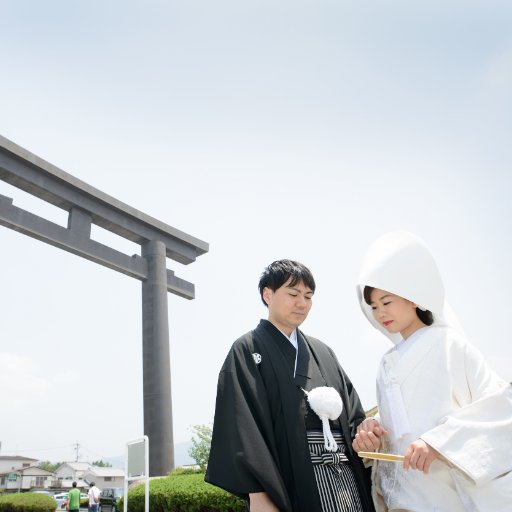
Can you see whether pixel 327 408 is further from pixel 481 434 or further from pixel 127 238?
pixel 127 238

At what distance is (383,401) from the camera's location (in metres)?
2.07

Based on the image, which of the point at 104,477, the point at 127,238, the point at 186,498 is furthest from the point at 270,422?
the point at 104,477

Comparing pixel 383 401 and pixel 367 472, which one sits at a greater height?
pixel 383 401

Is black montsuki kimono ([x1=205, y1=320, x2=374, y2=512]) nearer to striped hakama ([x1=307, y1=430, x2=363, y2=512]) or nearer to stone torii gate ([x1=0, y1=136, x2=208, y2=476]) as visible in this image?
striped hakama ([x1=307, y1=430, x2=363, y2=512])

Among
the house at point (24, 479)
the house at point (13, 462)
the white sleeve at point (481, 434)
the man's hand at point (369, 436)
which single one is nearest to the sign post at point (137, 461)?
the man's hand at point (369, 436)

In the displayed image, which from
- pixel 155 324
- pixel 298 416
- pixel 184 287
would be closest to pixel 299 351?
pixel 298 416

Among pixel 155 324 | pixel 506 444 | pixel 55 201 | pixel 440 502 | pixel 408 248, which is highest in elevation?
pixel 55 201

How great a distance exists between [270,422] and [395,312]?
2.28 ft

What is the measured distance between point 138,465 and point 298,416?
188 inches

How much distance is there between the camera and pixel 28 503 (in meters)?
14.1

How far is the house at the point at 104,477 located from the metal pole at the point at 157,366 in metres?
40.2

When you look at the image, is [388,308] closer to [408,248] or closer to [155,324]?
[408,248]

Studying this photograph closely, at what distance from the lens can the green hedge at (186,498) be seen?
5.50m

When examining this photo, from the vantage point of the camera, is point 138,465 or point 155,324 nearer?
point 138,465
